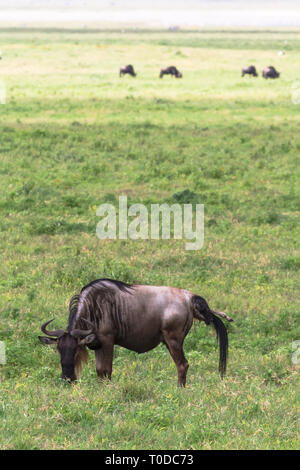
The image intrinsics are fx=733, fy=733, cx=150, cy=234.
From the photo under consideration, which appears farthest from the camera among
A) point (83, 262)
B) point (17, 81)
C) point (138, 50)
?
point (138, 50)

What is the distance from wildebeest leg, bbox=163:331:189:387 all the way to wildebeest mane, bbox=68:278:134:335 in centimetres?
64

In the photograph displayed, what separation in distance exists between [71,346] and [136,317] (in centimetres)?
115

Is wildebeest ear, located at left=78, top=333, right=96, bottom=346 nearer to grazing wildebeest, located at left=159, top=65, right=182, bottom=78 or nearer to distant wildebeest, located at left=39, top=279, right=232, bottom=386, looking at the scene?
distant wildebeest, located at left=39, top=279, right=232, bottom=386

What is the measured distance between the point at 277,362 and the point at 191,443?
4112 millimetres

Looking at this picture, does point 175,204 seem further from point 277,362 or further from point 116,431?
point 116,431

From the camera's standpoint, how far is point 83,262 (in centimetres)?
1588

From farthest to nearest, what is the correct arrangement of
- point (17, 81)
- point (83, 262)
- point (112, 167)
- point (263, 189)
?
point (17, 81), point (112, 167), point (263, 189), point (83, 262)

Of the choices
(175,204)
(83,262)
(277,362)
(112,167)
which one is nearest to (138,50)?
(112,167)

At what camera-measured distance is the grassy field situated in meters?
7.73

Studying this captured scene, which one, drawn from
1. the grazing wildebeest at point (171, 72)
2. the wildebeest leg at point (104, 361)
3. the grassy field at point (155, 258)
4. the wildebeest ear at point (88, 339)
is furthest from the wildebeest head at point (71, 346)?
the grazing wildebeest at point (171, 72)

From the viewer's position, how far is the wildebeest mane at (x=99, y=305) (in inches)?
380

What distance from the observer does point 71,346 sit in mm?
9164

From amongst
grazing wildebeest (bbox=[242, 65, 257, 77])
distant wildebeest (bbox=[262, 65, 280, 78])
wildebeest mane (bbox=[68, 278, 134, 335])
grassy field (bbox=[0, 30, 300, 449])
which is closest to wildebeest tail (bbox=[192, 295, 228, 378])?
grassy field (bbox=[0, 30, 300, 449])

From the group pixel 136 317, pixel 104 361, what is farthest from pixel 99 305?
pixel 104 361
